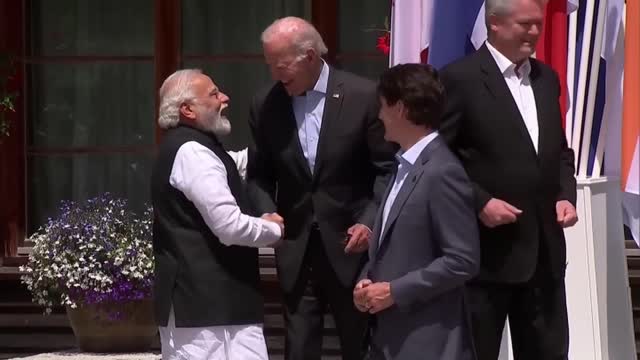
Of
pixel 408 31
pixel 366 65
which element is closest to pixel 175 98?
Answer: pixel 408 31

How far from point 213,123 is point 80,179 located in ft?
14.4

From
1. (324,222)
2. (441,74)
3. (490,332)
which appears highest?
(441,74)

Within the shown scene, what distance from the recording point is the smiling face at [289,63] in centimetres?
606

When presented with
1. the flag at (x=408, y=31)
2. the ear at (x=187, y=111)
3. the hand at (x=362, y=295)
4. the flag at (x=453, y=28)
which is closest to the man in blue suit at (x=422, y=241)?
the hand at (x=362, y=295)

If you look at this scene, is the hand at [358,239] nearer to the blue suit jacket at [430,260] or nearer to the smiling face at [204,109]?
the smiling face at [204,109]

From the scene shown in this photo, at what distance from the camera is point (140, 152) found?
10.1 meters

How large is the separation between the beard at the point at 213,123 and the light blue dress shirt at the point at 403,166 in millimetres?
1110

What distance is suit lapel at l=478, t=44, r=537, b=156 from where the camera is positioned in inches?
219

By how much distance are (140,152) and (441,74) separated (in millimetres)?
4627

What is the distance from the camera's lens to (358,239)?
5996 millimetres

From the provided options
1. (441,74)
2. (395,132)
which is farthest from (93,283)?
(395,132)

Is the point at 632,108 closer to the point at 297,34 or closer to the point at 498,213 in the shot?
the point at 498,213

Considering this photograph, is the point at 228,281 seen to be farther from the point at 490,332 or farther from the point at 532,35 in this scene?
the point at 532,35

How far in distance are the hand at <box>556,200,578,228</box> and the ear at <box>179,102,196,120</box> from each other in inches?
54.5
